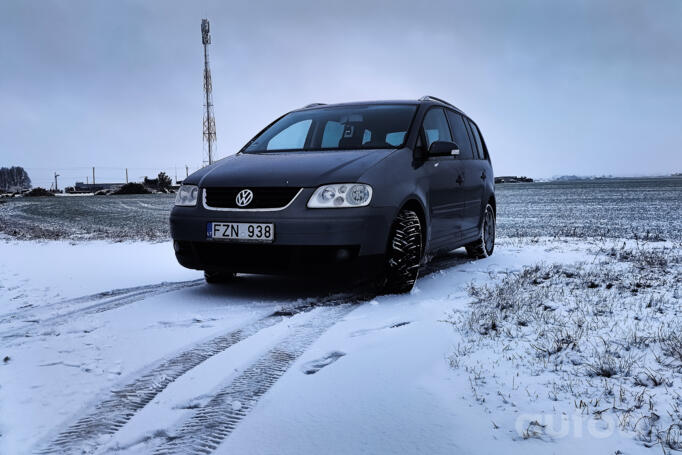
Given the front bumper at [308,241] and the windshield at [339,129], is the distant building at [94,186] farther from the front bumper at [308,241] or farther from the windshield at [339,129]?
the front bumper at [308,241]

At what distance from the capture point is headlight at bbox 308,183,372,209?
4.42 metres

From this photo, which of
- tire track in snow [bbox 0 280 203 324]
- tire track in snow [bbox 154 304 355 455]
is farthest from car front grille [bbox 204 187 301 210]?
tire track in snow [bbox 0 280 203 324]

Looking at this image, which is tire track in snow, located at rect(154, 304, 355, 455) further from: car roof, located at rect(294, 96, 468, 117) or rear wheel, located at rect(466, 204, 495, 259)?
rear wheel, located at rect(466, 204, 495, 259)

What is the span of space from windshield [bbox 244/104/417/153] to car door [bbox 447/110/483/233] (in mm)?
1110

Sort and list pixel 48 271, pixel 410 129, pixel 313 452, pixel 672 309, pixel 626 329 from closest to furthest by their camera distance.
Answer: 1. pixel 313 452
2. pixel 626 329
3. pixel 672 309
4. pixel 410 129
5. pixel 48 271

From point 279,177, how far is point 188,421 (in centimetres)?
249

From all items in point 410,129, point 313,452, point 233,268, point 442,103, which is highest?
point 442,103

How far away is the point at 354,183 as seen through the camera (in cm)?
446

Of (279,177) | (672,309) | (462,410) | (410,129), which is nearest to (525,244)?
(410,129)

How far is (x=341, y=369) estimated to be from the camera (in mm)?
2963

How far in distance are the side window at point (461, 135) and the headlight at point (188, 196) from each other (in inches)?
119

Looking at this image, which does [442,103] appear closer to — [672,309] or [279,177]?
[279,177]

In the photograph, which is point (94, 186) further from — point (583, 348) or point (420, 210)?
point (583, 348)

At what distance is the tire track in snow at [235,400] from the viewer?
7.19 feet
